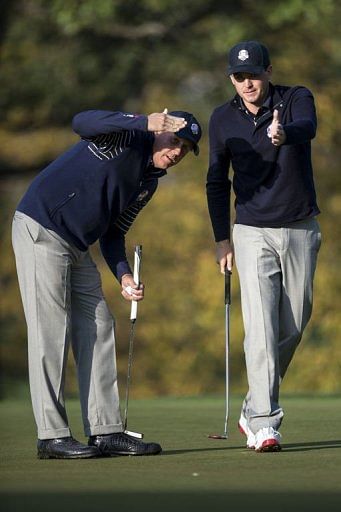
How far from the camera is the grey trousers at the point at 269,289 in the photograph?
7488mm

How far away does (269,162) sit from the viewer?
7.46m

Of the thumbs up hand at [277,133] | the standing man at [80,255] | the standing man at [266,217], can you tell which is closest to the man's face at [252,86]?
the standing man at [266,217]

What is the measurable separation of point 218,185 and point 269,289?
674 mm

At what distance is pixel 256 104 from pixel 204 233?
18481mm

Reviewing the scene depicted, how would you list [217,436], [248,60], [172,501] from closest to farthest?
[172,501] → [248,60] → [217,436]

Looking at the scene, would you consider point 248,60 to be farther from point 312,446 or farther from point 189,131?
point 312,446

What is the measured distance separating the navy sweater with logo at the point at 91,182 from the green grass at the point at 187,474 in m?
1.10

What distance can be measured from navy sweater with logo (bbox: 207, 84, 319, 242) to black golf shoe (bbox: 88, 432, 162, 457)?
123 cm

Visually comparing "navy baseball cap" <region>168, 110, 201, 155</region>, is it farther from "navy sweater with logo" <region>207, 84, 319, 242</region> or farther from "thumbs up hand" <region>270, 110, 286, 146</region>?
"navy sweater with logo" <region>207, 84, 319, 242</region>

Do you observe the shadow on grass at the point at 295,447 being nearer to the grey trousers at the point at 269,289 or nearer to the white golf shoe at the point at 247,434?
the white golf shoe at the point at 247,434

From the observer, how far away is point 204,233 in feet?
85.3

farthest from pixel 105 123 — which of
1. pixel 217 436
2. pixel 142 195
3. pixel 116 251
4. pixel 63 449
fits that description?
pixel 217 436

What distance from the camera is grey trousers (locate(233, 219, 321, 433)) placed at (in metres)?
7.49

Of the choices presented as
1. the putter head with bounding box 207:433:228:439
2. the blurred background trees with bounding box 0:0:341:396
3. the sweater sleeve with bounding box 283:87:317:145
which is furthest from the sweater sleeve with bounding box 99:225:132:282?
the blurred background trees with bounding box 0:0:341:396
